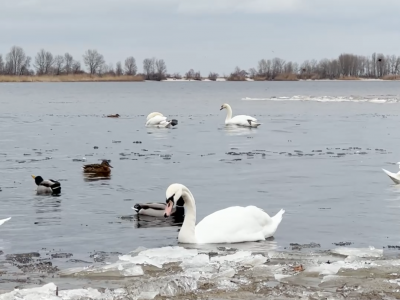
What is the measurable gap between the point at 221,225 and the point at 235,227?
0.20 m

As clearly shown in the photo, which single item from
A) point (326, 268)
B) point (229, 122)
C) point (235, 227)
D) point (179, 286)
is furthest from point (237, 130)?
point (179, 286)

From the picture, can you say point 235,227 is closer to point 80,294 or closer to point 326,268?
point 326,268

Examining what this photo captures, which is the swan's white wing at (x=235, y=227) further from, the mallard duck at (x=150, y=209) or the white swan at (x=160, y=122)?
the white swan at (x=160, y=122)

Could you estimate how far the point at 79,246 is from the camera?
1014 centimetres

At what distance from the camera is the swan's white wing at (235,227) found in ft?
33.5

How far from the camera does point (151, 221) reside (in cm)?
1210

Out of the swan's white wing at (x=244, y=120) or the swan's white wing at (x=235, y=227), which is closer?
the swan's white wing at (x=235, y=227)

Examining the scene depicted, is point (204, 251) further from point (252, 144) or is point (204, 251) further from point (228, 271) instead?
point (252, 144)

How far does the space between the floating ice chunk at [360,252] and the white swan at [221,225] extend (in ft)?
4.38

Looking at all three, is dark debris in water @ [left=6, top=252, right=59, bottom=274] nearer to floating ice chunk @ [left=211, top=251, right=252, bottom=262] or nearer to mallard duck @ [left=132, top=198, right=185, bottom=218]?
floating ice chunk @ [left=211, top=251, right=252, bottom=262]

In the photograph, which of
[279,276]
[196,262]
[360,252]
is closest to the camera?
[279,276]

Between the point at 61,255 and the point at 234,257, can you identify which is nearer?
the point at 234,257

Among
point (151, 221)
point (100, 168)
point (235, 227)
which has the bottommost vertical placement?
point (151, 221)

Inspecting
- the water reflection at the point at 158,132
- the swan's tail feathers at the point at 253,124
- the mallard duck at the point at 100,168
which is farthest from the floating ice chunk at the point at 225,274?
the swan's tail feathers at the point at 253,124
